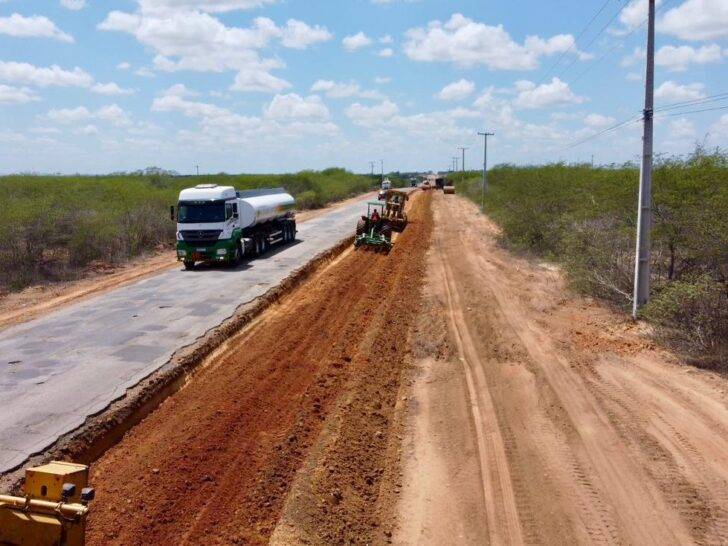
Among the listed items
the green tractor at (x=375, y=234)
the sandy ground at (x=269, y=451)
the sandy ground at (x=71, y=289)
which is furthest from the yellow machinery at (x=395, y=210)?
the sandy ground at (x=269, y=451)

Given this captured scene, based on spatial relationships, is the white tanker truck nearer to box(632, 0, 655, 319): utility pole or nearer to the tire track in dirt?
the tire track in dirt

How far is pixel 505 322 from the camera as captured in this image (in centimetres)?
1585

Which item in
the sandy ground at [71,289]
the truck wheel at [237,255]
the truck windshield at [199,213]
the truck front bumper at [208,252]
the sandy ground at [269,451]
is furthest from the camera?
the truck wheel at [237,255]

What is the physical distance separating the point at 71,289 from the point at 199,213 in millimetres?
5303

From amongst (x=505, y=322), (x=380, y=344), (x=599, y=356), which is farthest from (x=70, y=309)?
(x=599, y=356)

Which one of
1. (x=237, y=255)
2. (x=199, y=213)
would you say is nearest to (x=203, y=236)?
(x=199, y=213)

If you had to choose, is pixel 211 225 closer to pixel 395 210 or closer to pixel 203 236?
pixel 203 236

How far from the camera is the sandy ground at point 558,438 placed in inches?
275

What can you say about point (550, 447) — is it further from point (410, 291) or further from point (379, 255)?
point (379, 255)

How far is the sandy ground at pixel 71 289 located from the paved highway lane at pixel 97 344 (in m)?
0.82

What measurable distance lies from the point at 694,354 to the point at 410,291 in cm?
908

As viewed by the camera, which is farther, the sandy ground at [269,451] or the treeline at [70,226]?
the treeline at [70,226]

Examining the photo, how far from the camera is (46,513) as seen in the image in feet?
14.7

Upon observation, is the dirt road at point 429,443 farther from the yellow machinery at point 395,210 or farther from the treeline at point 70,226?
the yellow machinery at point 395,210
